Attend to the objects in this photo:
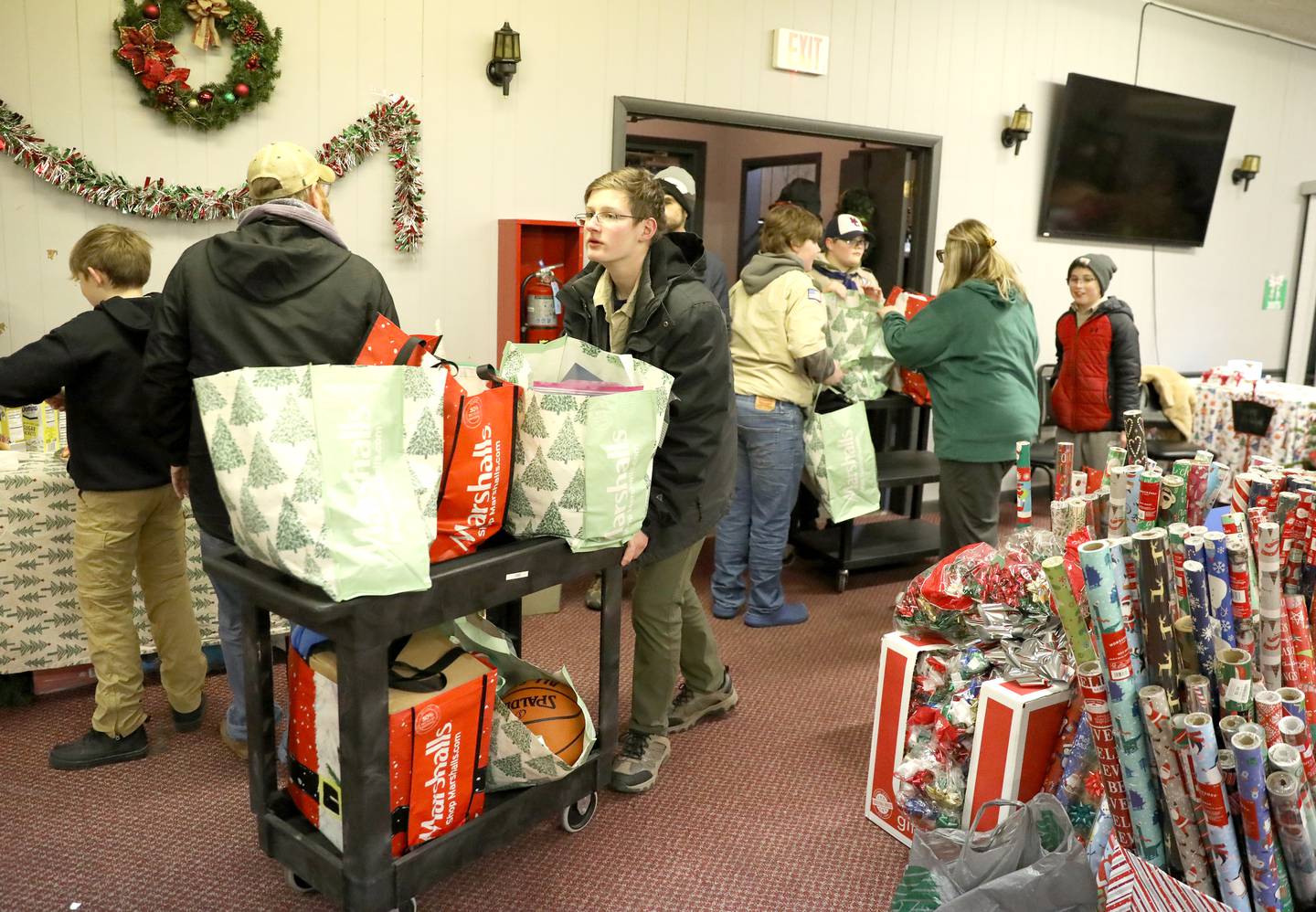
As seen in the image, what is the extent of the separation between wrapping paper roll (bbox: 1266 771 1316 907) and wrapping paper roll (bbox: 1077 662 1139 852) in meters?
0.23

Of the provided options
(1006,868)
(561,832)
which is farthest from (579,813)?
(1006,868)

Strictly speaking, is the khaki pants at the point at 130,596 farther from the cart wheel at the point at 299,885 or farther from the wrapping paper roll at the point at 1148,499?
the wrapping paper roll at the point at 1148,499

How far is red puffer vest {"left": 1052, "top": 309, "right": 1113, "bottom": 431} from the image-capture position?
4.09 meters

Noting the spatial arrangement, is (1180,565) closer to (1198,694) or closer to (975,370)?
(1198,694)

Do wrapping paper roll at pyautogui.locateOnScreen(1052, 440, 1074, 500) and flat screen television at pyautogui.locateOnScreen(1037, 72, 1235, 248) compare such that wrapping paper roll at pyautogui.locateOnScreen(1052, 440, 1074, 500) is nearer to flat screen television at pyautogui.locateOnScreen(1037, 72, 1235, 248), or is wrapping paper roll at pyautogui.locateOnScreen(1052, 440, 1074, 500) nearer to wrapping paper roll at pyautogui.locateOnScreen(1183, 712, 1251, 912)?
wrapping paper roll at pyautogui.locateOnScreen(1183, 712, 1251, 912)

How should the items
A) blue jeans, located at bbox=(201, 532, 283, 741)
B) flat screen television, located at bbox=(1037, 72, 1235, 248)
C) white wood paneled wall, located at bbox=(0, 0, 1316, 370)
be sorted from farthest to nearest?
1. flat screen television, located at bbox=(1037, 72, 1235, 248)
2. white wood paneled wall, located at bbox=(0, 0, 1316, 370)
3. blue jeans, located at bbox=(201, 532, 283, 741)

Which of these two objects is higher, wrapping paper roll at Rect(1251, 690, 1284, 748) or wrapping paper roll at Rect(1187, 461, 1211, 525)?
wrapping paper roll at Rect(1187, 461, 1211, 525)

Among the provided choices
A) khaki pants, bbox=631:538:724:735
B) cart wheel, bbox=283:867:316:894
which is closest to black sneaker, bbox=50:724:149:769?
cart wheel, bbox=283:867:316:894

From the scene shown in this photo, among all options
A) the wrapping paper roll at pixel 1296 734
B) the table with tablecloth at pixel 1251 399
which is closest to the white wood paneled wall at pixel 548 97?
the table with tablecloth at pixel 1251 399

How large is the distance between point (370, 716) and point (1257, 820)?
4.54 ft

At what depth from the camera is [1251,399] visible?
16.7 feet

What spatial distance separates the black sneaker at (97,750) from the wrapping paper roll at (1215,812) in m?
2.46

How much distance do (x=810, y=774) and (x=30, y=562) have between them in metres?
2.24

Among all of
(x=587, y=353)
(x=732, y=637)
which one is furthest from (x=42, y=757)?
(x=732, y=637)
